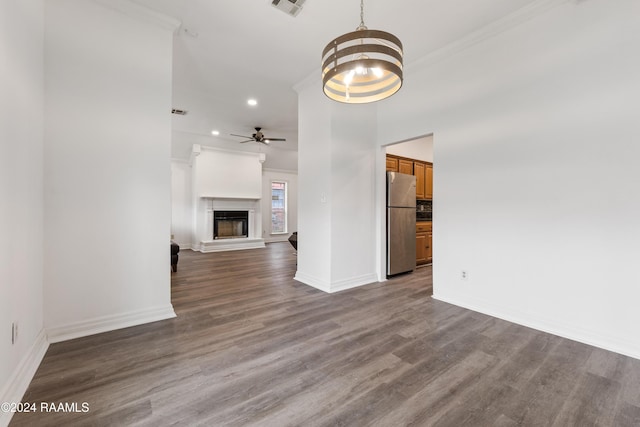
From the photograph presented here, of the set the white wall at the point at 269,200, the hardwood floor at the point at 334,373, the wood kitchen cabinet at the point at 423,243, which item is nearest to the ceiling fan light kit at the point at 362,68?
the hardwood floor at the point at 334,373

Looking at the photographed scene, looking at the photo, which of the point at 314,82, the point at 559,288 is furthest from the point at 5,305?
the point at 559,288

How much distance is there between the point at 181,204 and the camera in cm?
793

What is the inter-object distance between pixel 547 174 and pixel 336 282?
269 centimetres

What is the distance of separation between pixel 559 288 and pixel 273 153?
24.7 feet

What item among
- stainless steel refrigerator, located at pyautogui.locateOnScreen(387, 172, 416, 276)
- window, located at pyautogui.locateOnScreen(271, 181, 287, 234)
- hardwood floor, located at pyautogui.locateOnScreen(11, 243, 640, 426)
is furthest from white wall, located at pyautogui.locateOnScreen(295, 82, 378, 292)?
window, located at pyautogui.locateOnScreen(271, 181, 287, 234)

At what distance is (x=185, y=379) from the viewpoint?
1802 mm

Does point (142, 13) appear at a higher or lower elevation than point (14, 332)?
higher

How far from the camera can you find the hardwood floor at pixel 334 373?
150 cm

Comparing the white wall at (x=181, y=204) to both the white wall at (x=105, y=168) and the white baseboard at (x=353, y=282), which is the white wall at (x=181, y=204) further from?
the white baseboard at (x=353, y=282)

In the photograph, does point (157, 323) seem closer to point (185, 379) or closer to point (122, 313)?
point (122, 313)

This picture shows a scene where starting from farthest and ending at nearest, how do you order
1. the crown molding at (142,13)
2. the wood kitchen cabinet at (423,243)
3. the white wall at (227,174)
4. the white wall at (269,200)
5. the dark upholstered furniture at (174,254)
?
the white wall at (269,200)
the white wall at (227,174)
the wood kitchen cabinet at (423,243)
the dark upholstered furniture at (174,254)
the crown molding at (142,13)

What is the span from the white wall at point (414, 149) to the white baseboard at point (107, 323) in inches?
162

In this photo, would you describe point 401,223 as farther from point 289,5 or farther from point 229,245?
point 229,245

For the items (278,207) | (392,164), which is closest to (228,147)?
(278,207)
